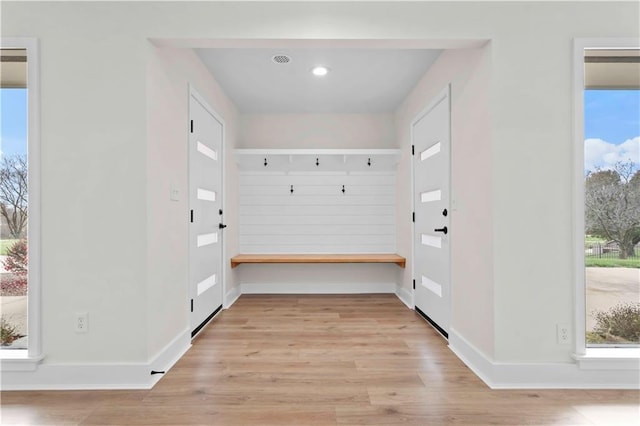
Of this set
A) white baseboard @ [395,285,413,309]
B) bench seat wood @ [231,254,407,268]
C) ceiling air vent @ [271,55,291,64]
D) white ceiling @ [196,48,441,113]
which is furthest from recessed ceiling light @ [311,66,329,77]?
white baseboard @ [395,285,413,309]

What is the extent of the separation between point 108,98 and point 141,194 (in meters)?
0.63

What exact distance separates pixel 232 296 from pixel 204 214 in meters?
1.35

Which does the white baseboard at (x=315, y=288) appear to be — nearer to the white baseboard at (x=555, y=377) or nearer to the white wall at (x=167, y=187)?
the white wall at (x=167, y=187)

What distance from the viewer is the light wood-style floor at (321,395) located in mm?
1756

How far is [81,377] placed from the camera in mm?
2082

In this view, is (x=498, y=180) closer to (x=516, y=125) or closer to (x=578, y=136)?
(x=516, y=125)

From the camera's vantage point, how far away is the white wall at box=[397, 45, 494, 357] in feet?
7.21

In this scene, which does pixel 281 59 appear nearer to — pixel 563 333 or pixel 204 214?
→ pixel 204 214

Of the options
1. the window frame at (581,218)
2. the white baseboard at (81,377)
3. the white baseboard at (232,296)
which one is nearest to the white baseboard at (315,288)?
the white baseboard at (232,296)

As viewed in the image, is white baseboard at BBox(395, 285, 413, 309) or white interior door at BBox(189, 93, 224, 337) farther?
white baseboard at BBox(395, 285, 413, 309)

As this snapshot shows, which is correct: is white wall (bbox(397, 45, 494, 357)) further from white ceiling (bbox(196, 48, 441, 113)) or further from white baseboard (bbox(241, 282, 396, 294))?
white baseboard (bbox(241, 282, 396, 294))

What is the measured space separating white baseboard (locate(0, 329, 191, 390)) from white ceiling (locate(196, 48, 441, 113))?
250cm

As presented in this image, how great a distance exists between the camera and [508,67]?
2137 mm

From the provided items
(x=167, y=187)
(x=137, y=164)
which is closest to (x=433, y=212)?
(x=167, y=187)
